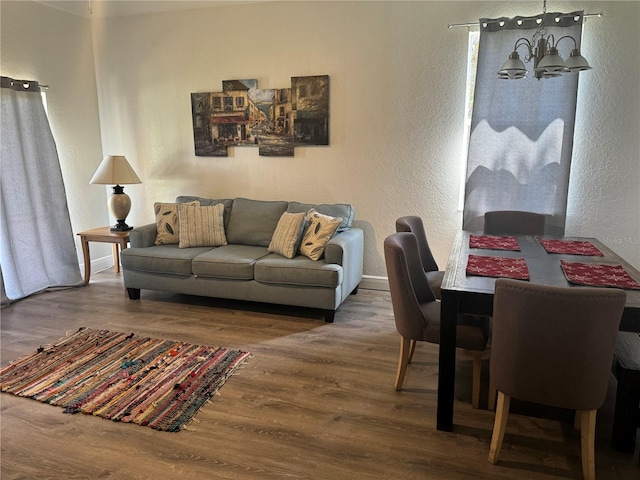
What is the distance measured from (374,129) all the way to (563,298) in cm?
289

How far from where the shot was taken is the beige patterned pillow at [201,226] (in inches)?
168

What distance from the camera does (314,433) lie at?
2295mm

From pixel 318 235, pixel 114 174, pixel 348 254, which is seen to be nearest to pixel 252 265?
pixel 318 235

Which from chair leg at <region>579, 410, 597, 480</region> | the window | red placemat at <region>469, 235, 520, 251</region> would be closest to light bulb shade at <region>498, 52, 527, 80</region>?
red placemat at <region>469, 235, 520, 251</region>

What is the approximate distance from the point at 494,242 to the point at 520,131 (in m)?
1.28

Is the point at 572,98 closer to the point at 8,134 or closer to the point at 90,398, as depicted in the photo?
the point at 90,398

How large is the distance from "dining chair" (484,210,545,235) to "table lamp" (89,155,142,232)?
342 centimetres

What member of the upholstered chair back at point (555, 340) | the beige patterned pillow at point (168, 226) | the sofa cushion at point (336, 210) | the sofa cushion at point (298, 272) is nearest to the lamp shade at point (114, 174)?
the beige patterned pillow at point (168, 226)

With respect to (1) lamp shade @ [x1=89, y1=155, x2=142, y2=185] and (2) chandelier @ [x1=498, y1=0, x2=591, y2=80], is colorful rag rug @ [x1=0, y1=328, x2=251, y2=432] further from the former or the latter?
(2) chandelier @ [x1=498, y1=0, x2=591, y2=80]

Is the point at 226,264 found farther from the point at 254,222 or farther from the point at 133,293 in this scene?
the point at 133,293

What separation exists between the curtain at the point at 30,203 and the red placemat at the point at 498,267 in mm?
3970

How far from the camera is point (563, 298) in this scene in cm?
173

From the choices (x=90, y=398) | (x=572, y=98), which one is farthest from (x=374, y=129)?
(x=90, y=398)

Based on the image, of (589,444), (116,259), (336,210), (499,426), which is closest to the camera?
(589,444)
